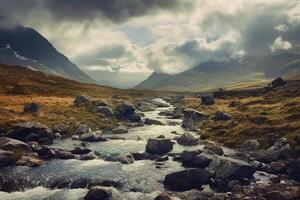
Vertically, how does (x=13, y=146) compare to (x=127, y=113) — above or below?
below

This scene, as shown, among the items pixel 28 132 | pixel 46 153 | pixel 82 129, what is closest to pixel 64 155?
pixel 46 153

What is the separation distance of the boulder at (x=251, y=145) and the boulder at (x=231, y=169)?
20.5 m

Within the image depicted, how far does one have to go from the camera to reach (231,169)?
2491 inches

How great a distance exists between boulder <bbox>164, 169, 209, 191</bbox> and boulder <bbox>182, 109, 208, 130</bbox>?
59.3m

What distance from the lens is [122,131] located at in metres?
112

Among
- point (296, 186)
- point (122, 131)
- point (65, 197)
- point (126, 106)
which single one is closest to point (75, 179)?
point (65, 197)

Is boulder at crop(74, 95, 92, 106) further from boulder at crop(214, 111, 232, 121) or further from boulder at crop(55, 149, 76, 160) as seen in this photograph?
boulder at crop(55, 149, 76, 160)

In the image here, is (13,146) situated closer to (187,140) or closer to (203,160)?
(203,160)

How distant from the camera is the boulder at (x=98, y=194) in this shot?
179 feet

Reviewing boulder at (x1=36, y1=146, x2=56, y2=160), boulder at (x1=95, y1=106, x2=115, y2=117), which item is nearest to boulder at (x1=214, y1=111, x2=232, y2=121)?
boulder at (x1=95, y1=106, x2=115, y2=117)

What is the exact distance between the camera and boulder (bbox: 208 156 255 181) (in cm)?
6294

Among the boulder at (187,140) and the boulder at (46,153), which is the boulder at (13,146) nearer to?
the boulder at (46,153)

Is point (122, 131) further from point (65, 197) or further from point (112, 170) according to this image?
point (65, 197)

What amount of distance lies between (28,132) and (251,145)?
5110 centimetres
